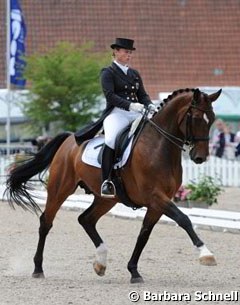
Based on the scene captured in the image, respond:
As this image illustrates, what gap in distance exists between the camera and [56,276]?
29.8ft

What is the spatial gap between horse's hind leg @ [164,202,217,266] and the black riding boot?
Answer: 84 centimetres

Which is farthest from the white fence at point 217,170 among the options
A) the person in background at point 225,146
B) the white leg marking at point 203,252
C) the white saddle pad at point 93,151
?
the white leg marking at point 203,252

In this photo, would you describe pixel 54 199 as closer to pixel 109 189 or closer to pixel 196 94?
pixel 109 189

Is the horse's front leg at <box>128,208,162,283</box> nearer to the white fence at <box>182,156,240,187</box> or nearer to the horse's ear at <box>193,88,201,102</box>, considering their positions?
the horse's ear at <box>193,88,201,102</box>

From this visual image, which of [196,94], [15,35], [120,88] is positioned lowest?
[15,35]

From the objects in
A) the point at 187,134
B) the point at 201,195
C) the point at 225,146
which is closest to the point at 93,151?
the point at 187,134

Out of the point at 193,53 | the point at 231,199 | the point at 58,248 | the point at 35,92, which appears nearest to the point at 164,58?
the point at 193,53

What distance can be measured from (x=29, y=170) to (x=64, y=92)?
1886cm

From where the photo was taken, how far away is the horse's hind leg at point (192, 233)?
7.73 m

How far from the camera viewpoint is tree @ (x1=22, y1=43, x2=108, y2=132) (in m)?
29.0

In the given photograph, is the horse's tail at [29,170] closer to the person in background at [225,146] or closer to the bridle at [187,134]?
the bridle at [187,134]

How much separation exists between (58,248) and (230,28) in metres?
36.8

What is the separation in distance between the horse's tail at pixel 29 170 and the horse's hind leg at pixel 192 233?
92.3 inches

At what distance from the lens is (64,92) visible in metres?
29.0
